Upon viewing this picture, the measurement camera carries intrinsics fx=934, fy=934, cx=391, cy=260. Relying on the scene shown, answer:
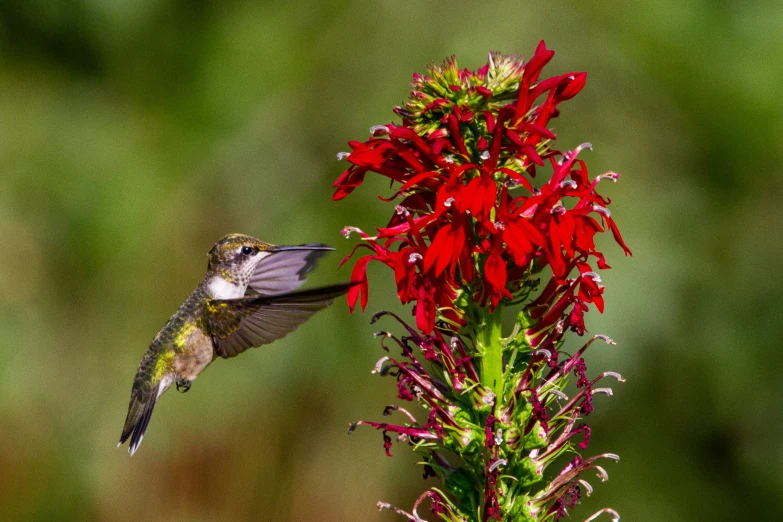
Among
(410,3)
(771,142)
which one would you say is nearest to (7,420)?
(410,3)

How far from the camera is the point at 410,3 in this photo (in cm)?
607

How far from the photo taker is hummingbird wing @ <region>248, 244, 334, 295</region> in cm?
374

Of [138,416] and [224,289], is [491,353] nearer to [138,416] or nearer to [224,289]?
[224,289]

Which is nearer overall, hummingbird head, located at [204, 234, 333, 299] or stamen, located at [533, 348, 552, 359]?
stamen, located at [533, 348, 552, 359]

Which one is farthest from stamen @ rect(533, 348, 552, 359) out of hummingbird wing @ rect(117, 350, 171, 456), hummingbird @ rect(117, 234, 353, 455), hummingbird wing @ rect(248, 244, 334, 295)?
hummingbird wing @ rect(117, 350, 171, 456)

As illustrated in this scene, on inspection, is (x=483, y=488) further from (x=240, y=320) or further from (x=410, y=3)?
(x=410, y=3)

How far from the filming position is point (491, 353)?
8.45ft

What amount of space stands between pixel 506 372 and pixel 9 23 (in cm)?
582

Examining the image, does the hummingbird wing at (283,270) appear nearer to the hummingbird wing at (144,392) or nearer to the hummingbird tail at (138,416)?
the hummingbird wing at (144,392)

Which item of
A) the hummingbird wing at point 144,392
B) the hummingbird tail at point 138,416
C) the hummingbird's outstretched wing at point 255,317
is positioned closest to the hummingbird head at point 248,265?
the hummingbird's outstretched wing at point 255,317

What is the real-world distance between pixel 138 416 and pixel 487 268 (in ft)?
6.59

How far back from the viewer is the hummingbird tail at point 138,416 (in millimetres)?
3775

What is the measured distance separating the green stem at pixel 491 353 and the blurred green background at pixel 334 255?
2890 millimetres

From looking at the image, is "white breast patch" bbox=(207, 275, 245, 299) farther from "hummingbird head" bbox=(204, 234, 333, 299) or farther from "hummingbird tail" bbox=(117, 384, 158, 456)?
"hummingbird tail" bbox=(117, 384, 158, 456)
